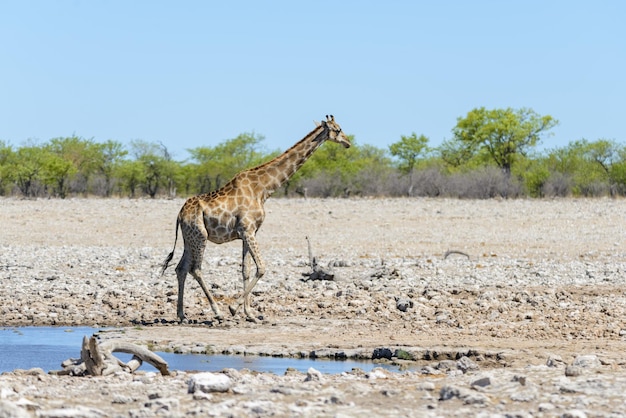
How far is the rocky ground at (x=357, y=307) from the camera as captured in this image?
28.6 ft

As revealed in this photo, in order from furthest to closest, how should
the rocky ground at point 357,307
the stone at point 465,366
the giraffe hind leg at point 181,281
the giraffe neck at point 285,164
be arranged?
the giraffe neck at point 285,164
the giraffe hind leg at point 181,281
the stone at point 465,366
the rocky ground at point 357,307

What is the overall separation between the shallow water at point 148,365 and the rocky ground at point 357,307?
1.10 ft

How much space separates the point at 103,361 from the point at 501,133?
51890mm

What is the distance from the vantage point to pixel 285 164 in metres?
16.2

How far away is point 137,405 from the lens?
8.49 metres

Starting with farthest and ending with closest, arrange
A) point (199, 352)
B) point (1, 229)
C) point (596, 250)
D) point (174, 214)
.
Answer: point (174, 214) → point (1, 229) → point (596, 250) → point (199, 352)

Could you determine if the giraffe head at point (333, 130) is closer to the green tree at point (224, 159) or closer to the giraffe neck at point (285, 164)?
the giraffe neck at point (285, 164)

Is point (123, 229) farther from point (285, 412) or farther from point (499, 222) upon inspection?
point (285, 412)

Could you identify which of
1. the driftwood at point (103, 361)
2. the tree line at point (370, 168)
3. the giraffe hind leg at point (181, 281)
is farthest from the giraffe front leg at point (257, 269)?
the tree line at point (370, 168)

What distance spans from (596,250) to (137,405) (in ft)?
57.7

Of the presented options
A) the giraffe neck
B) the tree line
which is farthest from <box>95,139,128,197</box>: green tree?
the giraffe neck

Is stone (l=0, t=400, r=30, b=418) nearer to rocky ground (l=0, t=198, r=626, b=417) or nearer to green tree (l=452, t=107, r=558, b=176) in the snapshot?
rocky ground (l=0, t=198, r=626, b=417)

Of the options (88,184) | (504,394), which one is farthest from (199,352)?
(88,184)

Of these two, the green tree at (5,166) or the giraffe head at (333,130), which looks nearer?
the giraffe head at (333,130)
